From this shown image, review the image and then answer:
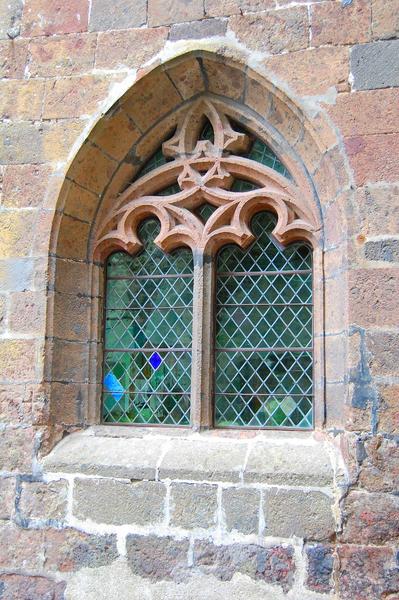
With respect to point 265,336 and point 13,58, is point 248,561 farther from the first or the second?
point 13,58

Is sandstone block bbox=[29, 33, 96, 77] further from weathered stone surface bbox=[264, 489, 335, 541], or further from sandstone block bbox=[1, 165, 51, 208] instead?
weathered stone surface bbox=[264, 489, 335, 541]

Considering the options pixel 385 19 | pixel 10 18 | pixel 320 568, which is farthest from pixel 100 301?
pixel 385 19

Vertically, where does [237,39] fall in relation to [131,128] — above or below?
above

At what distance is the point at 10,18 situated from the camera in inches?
187

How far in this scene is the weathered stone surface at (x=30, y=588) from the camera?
4062 millimetres

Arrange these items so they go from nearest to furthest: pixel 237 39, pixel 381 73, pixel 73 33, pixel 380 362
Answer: pixel 380 362, pixel 381 73, pixel 237 39, pixel 73 33

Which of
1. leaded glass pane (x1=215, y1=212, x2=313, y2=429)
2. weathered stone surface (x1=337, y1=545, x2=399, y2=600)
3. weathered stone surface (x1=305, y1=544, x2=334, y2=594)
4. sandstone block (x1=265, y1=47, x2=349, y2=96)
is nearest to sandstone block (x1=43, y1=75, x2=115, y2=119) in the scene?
sandstone block (x1=265, y1=47, x2=349, y2=96)

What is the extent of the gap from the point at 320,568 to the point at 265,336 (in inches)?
52.6

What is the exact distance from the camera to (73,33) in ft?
15.1

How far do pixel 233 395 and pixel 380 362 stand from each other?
989 mm

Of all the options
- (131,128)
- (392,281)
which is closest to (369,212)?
(392,281)

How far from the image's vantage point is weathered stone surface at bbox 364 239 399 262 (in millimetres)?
3801

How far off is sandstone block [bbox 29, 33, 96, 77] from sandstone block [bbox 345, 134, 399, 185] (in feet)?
5.78

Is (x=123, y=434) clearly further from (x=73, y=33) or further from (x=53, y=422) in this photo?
(x=73, y=33)
